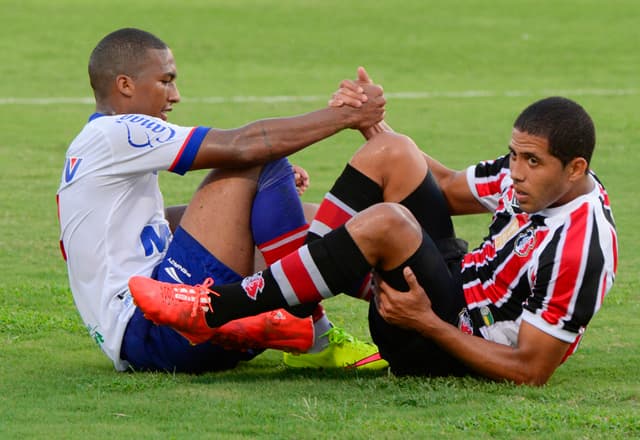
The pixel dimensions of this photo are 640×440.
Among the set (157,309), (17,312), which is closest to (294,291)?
(157,309)

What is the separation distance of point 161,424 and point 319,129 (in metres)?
1.76

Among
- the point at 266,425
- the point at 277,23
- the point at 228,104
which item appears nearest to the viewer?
the point at 266,425

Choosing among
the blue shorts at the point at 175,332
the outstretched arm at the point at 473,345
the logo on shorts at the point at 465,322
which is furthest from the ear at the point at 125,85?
the logo on shorts at the point at 465,322

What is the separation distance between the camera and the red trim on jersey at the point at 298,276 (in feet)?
18.2

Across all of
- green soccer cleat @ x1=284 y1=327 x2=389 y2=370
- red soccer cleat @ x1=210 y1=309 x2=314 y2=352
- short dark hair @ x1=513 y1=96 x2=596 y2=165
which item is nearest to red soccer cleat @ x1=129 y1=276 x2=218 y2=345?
red soccer cleat @ x1=210 y1=309 x2=314 y2=352

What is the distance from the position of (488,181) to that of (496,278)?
90cm

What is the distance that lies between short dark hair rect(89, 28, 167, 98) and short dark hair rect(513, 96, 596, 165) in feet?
6.54

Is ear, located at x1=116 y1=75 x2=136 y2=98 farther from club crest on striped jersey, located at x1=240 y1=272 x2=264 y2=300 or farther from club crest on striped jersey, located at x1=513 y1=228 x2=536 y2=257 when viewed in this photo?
club crest on striped jersey, located at x1=513 y1=228 x2=536 y2=257

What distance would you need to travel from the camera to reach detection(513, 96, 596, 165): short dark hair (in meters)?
5.45

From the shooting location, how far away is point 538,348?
5480 mm

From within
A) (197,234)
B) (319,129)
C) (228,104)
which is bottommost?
(228,104)

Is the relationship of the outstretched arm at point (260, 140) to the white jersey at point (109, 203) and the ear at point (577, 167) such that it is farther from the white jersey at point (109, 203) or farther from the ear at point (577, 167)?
the ear at point (577, 167)

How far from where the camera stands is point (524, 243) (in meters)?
5.60

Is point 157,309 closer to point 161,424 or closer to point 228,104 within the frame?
point 161,424
